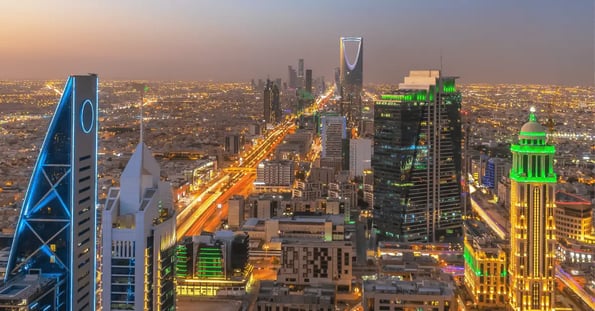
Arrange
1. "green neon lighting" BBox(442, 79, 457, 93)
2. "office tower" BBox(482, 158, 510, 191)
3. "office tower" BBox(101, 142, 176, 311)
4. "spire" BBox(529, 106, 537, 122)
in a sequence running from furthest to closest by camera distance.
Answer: "office tower" BBox(482, 158, 510, 191)
"green neon lighting" BBox(442, 79, 457, 93)
"spire" BBox(529, 106, 537, 122)
"office tower" BBox(101, 142, 176, 311)

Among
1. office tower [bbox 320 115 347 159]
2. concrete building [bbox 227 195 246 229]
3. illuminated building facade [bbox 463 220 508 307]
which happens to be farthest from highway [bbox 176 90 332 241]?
illuminated building facade [bbox 463 220 508 307]

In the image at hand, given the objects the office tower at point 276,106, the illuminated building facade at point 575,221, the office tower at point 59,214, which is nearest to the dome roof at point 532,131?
the illuminated building facade at point 575,221

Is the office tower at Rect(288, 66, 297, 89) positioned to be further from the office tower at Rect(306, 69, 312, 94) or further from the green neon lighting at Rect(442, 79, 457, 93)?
the green neon lighting at Rect(442, 79, 457, 93)

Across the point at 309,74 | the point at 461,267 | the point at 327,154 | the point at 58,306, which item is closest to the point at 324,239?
the point at 461,267

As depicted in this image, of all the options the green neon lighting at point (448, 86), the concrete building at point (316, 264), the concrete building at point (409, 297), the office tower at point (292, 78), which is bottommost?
the concrete building at point (316, 264)

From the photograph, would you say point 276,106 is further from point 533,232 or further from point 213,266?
point 533,232

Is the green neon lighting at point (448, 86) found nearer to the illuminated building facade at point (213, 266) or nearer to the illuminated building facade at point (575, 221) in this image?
the illuminated building facade at point (575, 221)

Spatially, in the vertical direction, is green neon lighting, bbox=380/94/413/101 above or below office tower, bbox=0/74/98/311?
above
